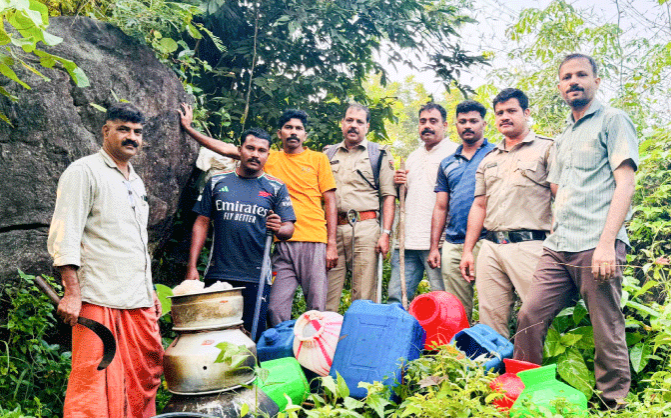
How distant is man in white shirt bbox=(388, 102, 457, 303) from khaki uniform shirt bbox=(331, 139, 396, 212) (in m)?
0.10

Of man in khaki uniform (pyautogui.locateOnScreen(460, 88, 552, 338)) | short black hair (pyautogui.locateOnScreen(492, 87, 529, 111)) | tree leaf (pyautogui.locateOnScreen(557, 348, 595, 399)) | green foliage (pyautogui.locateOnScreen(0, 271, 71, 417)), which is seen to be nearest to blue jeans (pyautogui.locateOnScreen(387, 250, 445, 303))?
man in khaki uniform (pyautogui.locateOnScreen(460, 88, 552, 338))

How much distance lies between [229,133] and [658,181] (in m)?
4.08

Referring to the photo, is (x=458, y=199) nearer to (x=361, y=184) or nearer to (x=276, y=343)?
(x=361, y=184)

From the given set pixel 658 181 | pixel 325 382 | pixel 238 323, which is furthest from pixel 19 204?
pixel 658 181

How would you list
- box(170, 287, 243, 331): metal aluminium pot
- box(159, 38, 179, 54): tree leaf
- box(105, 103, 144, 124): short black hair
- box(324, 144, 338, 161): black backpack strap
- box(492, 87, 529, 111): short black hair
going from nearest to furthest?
box(170, 287, 243, 331): metal aluminium pot < box(105, 103, 144, 124): short black hair < box(492, 87, 529, 111): short black hair < box(159, 38, 179, 54): tree leaf < box(324, 144, 338, 161): black backpack strap

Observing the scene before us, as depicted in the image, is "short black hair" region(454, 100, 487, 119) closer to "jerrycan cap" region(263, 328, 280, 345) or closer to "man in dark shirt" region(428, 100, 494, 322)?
"man in dark shirt" region(428, 100, 494, 322)

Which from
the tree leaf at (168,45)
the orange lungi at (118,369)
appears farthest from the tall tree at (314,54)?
the orange lungi at (118,369)

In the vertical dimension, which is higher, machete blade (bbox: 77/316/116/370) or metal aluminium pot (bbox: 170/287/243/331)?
metal aluminium pot (bbox: 170/287/243/331)

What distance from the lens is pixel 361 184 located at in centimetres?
495

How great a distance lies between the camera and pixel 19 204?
13.1 feet

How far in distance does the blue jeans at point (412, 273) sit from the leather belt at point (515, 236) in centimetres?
76

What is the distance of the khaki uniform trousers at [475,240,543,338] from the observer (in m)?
4.00

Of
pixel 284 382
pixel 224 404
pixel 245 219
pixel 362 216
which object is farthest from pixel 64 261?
pixel 362 216

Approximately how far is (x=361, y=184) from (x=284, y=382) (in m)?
2.03
